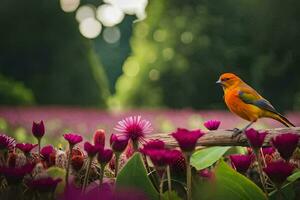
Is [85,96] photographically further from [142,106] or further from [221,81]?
[221,81]

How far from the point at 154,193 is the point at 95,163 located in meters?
0.18

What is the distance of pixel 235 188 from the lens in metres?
0.58

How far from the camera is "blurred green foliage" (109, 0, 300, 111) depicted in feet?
39.4

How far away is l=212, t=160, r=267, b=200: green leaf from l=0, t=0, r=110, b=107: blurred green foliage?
8.46 metres

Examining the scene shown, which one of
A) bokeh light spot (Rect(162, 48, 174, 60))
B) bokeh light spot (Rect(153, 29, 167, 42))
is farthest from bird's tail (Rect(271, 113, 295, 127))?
bokeh light spot (Rect(153, 29, 167, 42))

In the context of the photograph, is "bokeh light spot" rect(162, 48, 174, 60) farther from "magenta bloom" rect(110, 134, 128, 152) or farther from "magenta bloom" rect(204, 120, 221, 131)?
"magenta bloom" rect(110, 134, 128, 152)

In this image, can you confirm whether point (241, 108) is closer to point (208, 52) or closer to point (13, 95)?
point (13, 95)

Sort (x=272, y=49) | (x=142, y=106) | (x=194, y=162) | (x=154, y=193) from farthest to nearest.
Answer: (x=272, y=49) < (x=142, y=106) < (x=194, y=162) < (x=154, y=193)

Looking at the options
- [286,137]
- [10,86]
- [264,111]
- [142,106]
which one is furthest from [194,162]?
[142,106]

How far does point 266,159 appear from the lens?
0.79 m

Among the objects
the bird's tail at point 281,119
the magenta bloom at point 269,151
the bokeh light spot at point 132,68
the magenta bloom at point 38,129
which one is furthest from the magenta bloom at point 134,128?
the bokeh light spot at point 132,68

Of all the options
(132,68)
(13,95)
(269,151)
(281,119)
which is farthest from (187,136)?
(132,68)

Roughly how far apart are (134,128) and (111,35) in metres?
15.3

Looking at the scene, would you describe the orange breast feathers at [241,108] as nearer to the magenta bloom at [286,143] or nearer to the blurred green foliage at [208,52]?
the magenta bloom at [286,143]
